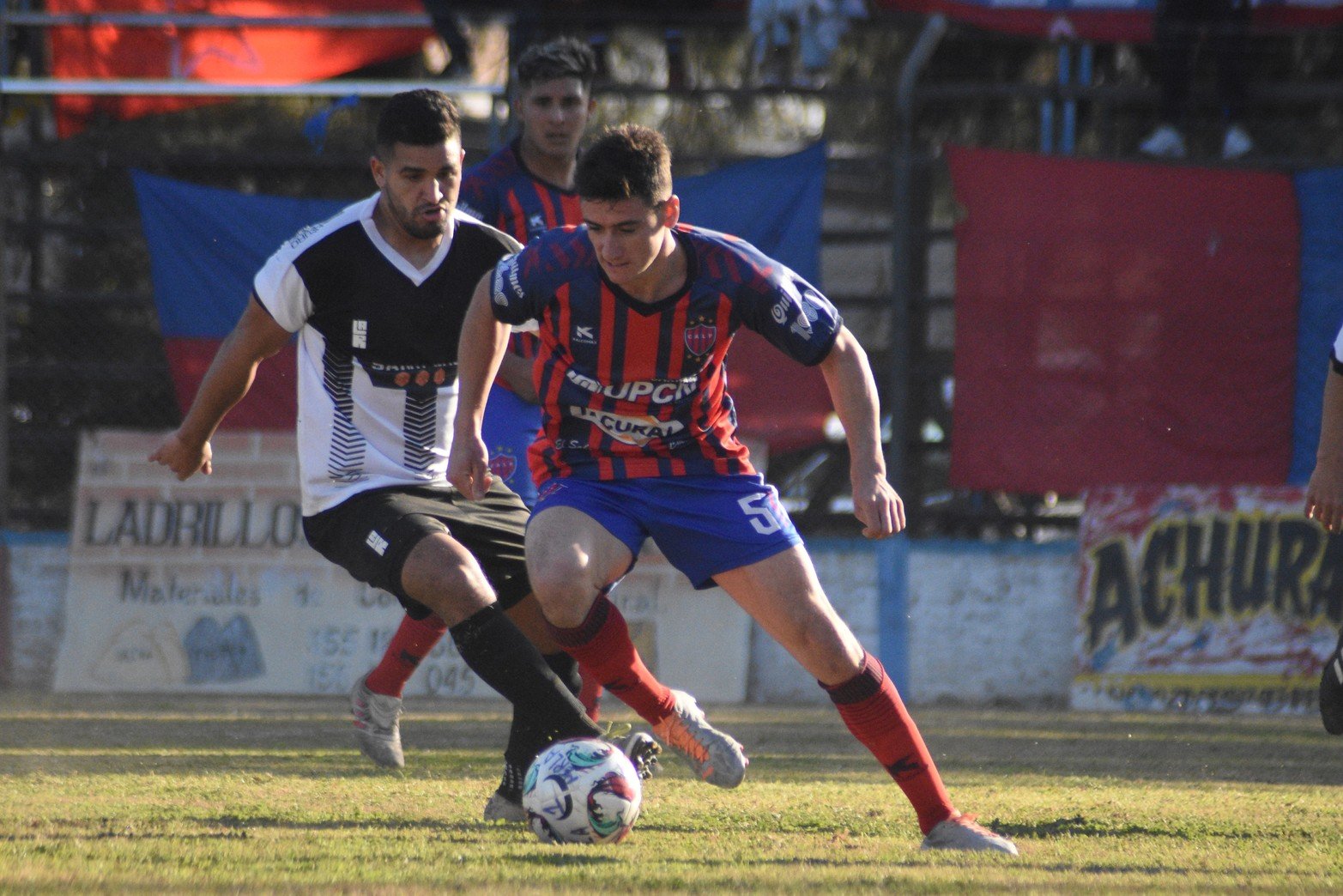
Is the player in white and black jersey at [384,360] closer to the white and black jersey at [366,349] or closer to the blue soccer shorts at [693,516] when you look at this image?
the white and black jersey at [366,349]

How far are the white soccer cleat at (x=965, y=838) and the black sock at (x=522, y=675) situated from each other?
88 centimetres

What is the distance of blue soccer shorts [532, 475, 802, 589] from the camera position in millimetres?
4105

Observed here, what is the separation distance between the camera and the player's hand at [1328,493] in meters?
4.54

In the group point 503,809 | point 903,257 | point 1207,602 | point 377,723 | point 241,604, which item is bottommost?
point 241,604

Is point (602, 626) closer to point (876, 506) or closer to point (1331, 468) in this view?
point (876, 506)

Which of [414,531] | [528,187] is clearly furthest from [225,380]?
[528,187]

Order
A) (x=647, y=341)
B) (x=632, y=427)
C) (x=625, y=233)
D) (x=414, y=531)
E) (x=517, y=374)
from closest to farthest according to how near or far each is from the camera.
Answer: (x=625, y=233) < (x=647, y=341) < (x=632, y=427) < (x=414, y=531) < (x=517, y=374)

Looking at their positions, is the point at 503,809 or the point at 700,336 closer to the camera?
the point at 700,336

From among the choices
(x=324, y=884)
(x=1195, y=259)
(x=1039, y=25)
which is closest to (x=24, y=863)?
(x=324, y=884)

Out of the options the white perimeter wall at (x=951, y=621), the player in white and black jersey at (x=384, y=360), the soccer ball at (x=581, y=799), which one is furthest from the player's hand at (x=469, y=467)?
the white perimeter wall at (x=951, y=621)

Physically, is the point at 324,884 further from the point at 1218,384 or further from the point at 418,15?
the point at 418,15

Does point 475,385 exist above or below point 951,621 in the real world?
above

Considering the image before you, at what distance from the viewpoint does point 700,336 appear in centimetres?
414

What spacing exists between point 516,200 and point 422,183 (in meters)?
1.03
